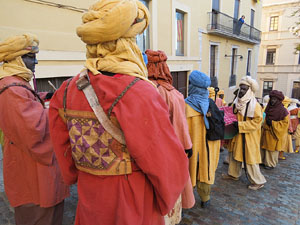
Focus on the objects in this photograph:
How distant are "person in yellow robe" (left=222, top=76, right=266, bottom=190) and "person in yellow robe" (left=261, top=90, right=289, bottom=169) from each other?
3.86ft

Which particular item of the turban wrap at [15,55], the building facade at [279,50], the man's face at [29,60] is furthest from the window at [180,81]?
the building facade at [279,50]

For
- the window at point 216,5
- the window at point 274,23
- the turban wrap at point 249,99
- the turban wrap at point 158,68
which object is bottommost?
the turban wrap at point 249,99

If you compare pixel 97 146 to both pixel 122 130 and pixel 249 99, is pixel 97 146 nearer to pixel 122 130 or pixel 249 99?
pixel 122 130

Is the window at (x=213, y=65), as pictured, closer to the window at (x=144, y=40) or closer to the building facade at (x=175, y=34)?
the building facade at (x=175, y=34)

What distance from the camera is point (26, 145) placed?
183 centimetres

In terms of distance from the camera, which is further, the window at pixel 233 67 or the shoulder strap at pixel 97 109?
the window at pixel 233 67

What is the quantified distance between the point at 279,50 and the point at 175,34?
2127 cm

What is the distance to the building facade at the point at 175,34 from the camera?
4094mm

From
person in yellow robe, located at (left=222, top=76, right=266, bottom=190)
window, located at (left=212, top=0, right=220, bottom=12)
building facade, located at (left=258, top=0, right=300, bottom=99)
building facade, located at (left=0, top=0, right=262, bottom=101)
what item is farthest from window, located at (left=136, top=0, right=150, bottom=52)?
building facade, located at (left=258, top=0, right=300, bottom=99)

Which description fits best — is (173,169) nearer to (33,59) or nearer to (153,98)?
(153,98)

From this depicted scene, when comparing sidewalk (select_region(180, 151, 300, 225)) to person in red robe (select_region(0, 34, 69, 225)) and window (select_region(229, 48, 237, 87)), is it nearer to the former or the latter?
person in red robe (select_region(0, 34, 69, 225))

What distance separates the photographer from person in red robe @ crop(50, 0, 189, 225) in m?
1.02

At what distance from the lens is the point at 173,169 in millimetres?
1131

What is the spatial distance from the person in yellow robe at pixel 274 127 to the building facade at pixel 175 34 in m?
4.45
